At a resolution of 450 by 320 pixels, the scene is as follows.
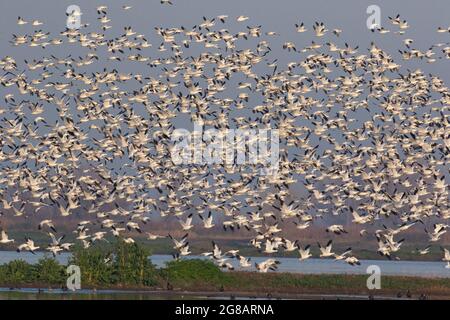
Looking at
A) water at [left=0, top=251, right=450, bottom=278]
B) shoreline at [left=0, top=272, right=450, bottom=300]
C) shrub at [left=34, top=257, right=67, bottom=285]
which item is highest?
water at [left=0, top=251, right=450, bottom=278]

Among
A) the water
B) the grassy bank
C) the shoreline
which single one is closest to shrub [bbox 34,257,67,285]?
the grassy bank

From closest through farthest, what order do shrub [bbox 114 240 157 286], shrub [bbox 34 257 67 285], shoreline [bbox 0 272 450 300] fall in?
shoreline [bbox 0 272 450 300] → shrub [bbox 34 257 67 285] → shrub [bbox 114 240 157 286]

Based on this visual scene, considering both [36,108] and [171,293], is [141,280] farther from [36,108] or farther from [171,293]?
[36,108]

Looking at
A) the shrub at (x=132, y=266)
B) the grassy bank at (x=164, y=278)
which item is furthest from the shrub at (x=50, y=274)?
the shrub at (x=132, y=266)

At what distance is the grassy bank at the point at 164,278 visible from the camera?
6366cm

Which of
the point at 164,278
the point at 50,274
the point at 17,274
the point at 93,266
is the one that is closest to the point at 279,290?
the point at 164,278

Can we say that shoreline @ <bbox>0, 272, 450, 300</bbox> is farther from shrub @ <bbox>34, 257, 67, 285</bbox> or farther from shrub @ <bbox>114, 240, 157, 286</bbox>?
shrub @ <bbox>114, 240, 157, 286</bbox>

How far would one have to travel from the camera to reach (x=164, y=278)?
64.9 metres

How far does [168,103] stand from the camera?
80875 mm

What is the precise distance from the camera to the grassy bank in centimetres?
6366

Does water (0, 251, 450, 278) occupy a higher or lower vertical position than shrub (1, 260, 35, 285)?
higher

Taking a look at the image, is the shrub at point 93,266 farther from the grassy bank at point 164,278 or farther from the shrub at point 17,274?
the shrub at point 17,274
